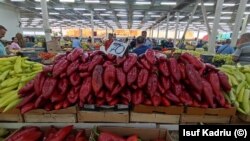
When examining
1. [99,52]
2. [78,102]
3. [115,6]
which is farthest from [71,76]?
[115,6]

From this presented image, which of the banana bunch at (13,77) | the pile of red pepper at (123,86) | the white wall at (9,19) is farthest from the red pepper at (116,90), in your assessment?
the white wall at (9,19)

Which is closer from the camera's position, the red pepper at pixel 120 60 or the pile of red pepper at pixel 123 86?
the pile of red pepper at pixel 123 86

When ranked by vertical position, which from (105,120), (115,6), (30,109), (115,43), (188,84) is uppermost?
(115,6)

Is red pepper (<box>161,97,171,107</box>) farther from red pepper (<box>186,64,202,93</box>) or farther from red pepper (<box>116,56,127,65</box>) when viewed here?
red pepper (<box>116,56,127,65</box>)

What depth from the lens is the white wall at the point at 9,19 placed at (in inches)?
597

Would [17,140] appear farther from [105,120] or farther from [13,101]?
[105,120]

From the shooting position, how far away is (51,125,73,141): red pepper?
168 cm

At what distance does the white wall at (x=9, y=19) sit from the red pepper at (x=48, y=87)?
50.9 feet

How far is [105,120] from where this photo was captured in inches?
72.4

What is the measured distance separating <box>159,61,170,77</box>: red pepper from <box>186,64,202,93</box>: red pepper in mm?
172

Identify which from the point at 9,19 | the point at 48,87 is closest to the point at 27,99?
the point at 48,87

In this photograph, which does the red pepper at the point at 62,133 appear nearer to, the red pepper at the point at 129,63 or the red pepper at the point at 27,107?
the red pepper at the point at 27,107

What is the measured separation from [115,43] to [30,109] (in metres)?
1.00

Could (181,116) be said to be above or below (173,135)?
above
